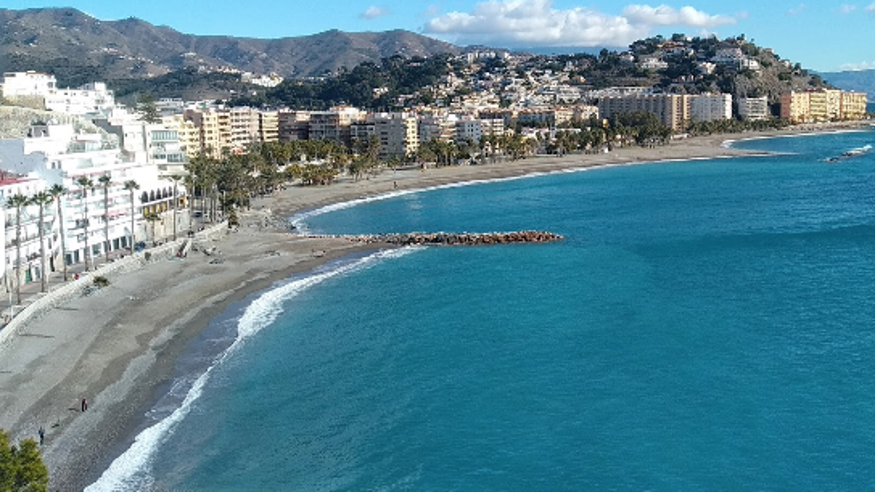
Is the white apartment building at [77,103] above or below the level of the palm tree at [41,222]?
above

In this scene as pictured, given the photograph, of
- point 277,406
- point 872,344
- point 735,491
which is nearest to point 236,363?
point 277,406

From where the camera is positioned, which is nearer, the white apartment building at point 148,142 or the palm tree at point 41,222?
the palm tree at point 41,222

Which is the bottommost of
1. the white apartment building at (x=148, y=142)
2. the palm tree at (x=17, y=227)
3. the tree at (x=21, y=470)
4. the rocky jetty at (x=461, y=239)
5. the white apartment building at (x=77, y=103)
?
the tree at (x=21, y=470)

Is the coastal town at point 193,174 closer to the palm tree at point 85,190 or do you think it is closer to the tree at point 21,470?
the palm tree at point 85,190

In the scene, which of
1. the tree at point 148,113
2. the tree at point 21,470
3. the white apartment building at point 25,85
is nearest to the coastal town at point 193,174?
the white apartment building at point 25,85

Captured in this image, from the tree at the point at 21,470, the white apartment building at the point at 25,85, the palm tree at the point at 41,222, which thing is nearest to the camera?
the tree at the point at 21,470

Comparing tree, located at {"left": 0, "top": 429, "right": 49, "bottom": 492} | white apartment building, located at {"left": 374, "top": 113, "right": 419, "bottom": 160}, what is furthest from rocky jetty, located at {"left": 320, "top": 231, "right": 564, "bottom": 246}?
white apartment building, located at {"left": 374, "top": 113, "right": 419, "bottom": 160}

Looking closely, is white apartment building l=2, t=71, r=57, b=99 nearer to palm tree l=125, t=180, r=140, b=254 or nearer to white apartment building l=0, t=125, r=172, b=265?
white apartment building l=0, t=125, r=172, b=265
